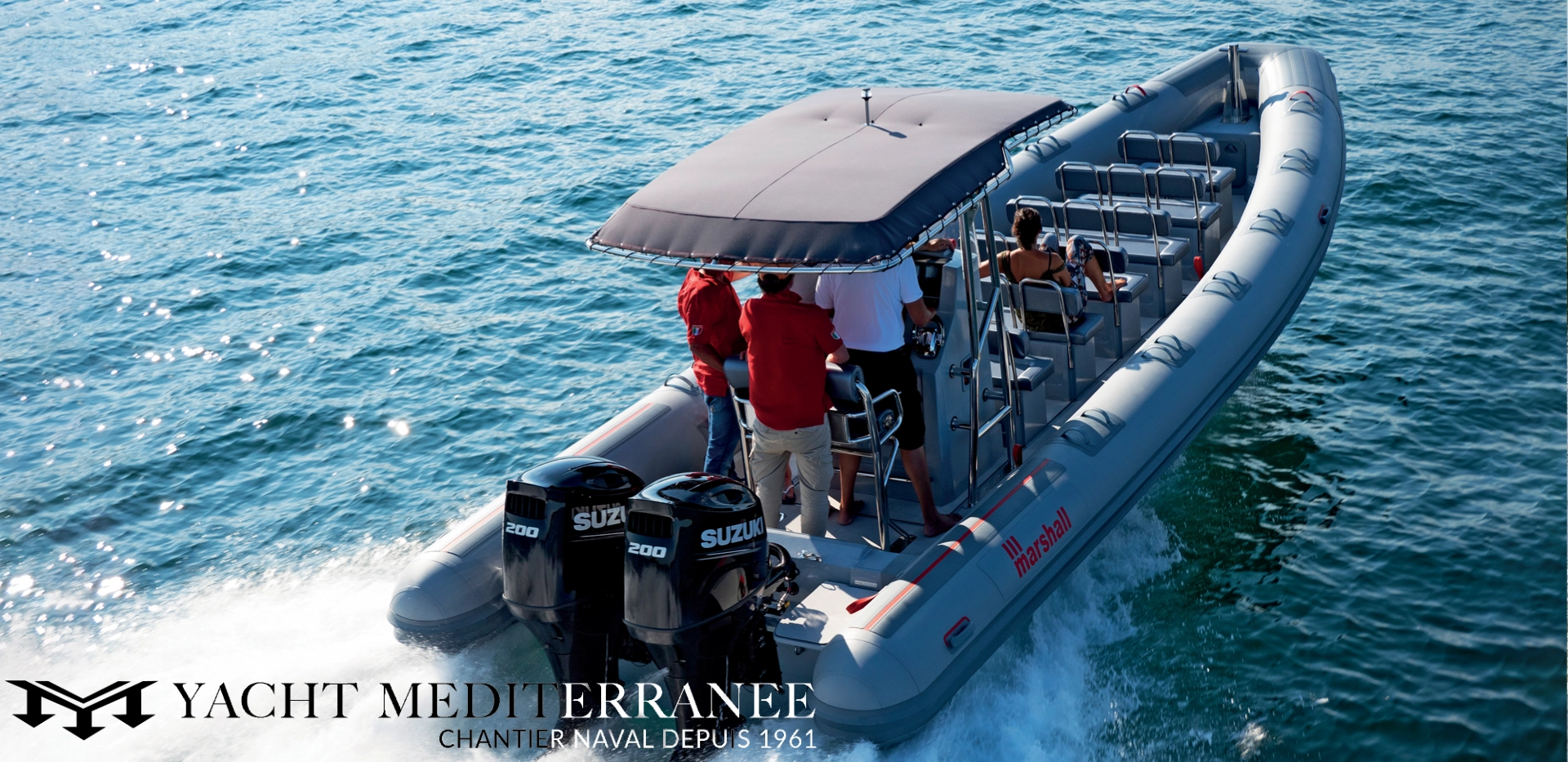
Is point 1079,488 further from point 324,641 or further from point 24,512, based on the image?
point 24,512

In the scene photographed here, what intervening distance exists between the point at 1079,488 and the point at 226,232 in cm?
835

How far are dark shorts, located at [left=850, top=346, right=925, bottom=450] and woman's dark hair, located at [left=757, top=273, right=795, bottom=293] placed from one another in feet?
1.63

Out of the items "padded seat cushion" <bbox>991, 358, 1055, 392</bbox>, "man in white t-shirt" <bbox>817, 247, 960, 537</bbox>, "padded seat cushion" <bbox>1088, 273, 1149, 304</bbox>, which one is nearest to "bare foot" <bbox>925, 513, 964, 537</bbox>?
"man in white t-shirt" <bbox>817, 247, 960, 537</bbox>

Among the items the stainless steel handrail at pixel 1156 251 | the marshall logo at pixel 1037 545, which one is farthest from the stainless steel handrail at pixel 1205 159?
the marshall logo at pixel 1037 545

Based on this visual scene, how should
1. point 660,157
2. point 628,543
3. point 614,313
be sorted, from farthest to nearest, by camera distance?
1. point 660,157
2. point 614,313
3. point 628,543

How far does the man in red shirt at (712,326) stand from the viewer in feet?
16.5

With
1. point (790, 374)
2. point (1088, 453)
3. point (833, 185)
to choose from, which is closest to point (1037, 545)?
point (1088, 453)

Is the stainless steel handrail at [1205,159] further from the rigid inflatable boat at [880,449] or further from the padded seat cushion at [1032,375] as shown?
the padded seat cushion at [1032,375]

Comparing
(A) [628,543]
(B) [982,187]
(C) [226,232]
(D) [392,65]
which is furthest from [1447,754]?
(D) [392,65]

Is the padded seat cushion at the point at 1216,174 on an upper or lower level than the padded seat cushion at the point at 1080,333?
upper

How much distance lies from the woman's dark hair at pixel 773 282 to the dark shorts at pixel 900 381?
1.63 ft

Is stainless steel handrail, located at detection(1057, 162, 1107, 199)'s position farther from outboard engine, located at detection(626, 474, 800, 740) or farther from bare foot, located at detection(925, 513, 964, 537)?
outboard engine, located at detection(626, 474, 800, 740)

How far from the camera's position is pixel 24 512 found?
7230 mm

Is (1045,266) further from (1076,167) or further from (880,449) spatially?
(1076,167)
